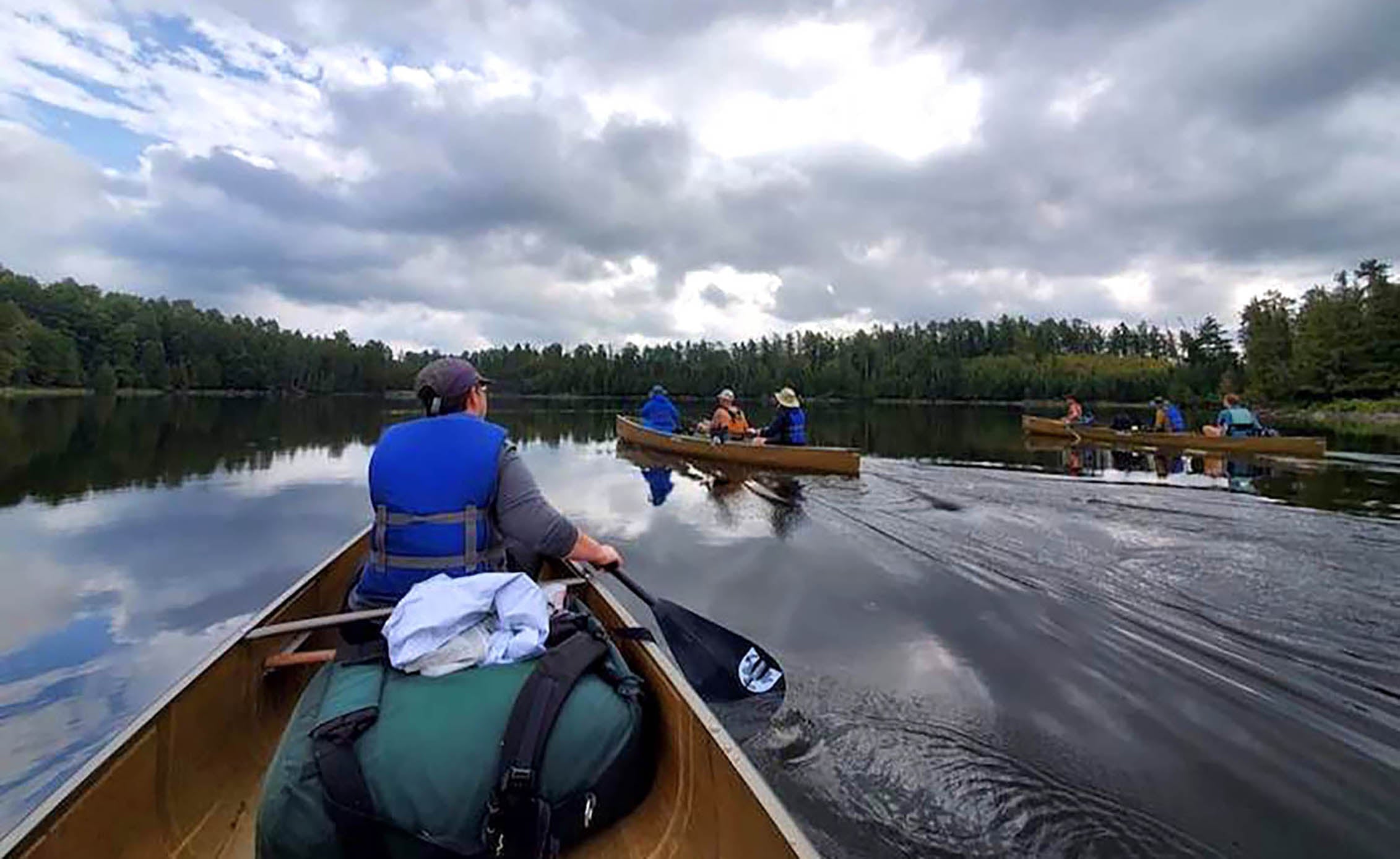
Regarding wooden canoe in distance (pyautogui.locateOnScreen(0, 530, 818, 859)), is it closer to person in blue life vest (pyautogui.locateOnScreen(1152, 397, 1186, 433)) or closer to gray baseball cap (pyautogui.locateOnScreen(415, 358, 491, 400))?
gray baseball cap (pyautogui.locateOnScreen(415, 358, 491, 400))

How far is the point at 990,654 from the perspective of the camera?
612 cm

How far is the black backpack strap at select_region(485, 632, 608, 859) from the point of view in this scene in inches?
101

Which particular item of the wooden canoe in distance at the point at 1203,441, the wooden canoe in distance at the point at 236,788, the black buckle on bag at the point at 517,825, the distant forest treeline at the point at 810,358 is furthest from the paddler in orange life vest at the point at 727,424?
the distant forest treeline at the point at 810,358

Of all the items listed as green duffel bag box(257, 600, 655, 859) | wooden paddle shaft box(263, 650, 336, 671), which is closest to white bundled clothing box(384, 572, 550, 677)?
green duffel bag box(257, 600, 655, 859)

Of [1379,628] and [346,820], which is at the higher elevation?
[346,820]

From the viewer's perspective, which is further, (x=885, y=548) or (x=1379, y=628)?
(x=885, y=548)

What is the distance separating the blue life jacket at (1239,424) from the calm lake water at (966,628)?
548 cm

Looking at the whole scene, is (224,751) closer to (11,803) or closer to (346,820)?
(346,820)

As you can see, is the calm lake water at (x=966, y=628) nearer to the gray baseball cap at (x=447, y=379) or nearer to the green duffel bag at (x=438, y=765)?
the green duffel bag at (x=438, y=765)

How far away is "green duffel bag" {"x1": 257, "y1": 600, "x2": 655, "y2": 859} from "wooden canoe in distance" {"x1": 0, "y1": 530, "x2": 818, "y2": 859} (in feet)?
1.10

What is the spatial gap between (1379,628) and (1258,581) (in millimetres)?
1538

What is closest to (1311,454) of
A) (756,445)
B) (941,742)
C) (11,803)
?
(756,445)

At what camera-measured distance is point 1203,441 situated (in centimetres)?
2233

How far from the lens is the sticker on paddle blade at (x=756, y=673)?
15.8 feet
